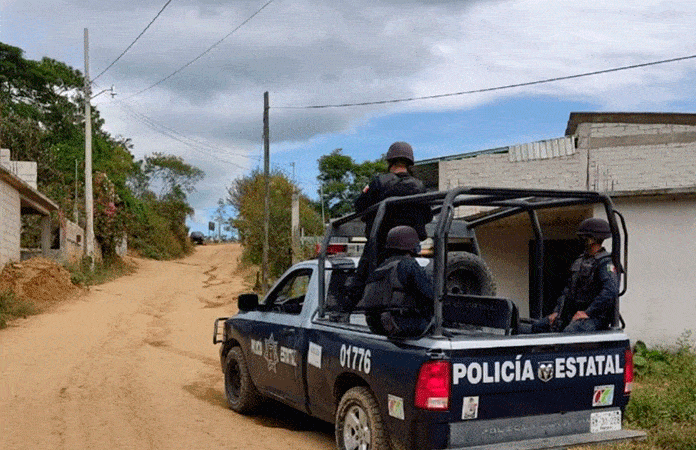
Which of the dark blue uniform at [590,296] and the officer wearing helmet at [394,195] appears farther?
the officer wearing helmet at [394,195]

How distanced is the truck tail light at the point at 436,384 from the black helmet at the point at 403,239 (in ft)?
3.68

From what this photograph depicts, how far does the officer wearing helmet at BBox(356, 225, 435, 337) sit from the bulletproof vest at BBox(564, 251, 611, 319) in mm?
1431

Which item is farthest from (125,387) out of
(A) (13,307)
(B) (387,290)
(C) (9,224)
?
(C) (9,224)

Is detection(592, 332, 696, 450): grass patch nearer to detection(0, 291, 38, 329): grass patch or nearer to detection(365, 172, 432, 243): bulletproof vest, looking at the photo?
detection(365, 172, 432, 243): bulletproof vest

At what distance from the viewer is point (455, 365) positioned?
5.04m

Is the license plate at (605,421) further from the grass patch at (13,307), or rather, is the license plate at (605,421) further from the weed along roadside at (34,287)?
the weed along roadside at (34,287)

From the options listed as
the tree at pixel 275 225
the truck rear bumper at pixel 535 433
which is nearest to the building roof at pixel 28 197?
the tree at pixel 275 225

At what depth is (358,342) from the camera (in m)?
5.91

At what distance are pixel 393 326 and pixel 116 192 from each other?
107 feet

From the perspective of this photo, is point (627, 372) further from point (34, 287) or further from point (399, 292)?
point (34, 287)

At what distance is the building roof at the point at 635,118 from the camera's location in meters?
18.4

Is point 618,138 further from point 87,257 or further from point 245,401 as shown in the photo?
point 87,257

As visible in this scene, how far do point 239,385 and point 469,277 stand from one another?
3.05 m

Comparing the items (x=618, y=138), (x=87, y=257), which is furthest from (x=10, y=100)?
(x=618, y=138)
